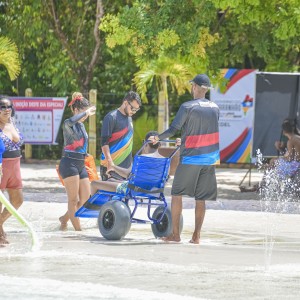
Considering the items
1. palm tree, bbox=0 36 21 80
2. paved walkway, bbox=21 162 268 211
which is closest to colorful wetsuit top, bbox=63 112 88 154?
paved walkway, bbox=21 162 268 211

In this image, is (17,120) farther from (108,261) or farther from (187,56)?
(108,261)

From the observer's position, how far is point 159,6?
2016 centimetres

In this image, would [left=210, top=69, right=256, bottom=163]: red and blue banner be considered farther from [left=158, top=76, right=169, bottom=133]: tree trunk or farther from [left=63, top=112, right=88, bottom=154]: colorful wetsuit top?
[left=63, top=112, right=88, bottom=154]: colorful wetsuit top

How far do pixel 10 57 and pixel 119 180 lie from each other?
1501cm

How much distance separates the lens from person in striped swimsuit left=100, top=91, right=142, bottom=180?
14.1m

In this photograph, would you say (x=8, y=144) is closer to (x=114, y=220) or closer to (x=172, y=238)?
(x=114, y=220)

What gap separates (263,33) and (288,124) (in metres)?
3.53

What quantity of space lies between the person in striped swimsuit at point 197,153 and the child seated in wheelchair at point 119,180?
50cm

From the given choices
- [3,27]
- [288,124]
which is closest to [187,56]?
[288,124]

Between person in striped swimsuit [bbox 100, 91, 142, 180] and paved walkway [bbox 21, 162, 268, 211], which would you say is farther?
paved walkway [bbox 21, 162, 268, 211]

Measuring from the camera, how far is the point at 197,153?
13.0m

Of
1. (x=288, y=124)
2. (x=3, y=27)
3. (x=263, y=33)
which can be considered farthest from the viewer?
(x=3, y=27)

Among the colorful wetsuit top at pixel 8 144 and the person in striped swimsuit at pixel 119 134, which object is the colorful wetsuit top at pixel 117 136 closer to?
the person in striped swimsuit at pixel 119 134

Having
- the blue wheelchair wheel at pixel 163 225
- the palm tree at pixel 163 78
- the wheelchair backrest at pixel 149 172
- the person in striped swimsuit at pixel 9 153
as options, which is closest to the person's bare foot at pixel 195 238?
the blue wheelchair wheel at pixel 163 225
